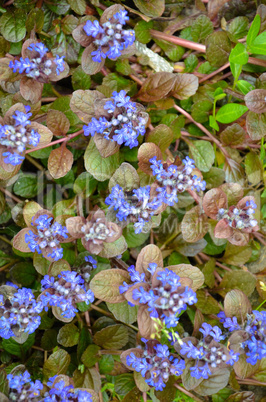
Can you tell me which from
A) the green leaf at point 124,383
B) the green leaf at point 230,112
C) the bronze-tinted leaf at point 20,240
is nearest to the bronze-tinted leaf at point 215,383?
the green leaf at point 124,383

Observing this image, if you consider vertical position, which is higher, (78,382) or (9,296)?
(9,296)

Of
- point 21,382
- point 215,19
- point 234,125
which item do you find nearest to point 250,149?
point 234,125

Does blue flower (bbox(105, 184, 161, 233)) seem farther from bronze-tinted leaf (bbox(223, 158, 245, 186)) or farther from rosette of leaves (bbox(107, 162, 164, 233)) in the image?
bronze-tinted leaf (bbox(223, 158, 245, 186))

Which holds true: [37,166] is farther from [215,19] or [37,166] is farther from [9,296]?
[215,19]

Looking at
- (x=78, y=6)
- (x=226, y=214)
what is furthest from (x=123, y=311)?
(x=78, y=6)

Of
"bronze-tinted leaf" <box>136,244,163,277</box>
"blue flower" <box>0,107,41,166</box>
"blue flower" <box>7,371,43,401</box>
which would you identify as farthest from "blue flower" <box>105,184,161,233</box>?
"blue flower" <box>7,371,43,401</box>
